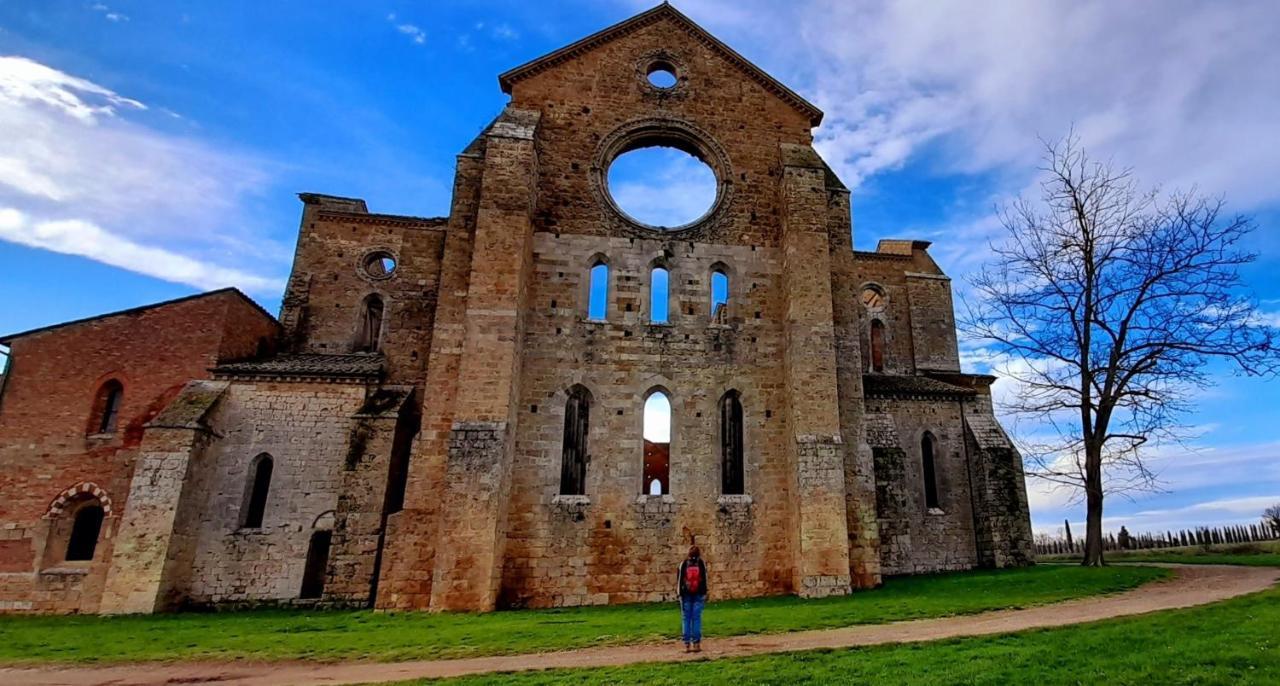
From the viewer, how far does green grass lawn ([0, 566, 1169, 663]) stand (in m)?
9.82

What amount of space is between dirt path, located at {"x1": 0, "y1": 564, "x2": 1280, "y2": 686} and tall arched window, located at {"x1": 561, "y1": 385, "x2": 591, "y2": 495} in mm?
6530

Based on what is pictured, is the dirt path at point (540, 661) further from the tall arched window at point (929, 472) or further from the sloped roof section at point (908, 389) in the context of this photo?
the sloped roof section at point (908, 389)

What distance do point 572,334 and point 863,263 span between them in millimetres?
16259

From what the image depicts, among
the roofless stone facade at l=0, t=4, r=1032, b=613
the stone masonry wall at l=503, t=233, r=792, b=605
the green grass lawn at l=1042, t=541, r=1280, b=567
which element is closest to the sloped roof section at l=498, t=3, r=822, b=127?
the roofless stone facade at l=0, t=4, r=1032, b=613

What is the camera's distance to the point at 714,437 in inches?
647

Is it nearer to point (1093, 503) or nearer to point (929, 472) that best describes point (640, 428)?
point (929, 472)

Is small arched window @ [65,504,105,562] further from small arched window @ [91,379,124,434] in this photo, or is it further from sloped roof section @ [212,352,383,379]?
sloped roof section @ [212,352,383,379]

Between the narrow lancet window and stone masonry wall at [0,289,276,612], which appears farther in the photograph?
the narrow lancet window

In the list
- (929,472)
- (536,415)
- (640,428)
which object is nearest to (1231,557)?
(929,472)

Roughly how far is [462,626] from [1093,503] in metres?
17.6

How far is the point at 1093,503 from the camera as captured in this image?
726 inches

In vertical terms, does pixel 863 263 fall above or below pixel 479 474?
above

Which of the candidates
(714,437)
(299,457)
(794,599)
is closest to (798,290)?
(714,437)

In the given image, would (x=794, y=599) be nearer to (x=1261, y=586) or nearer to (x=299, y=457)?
(x=1261, y=586)
